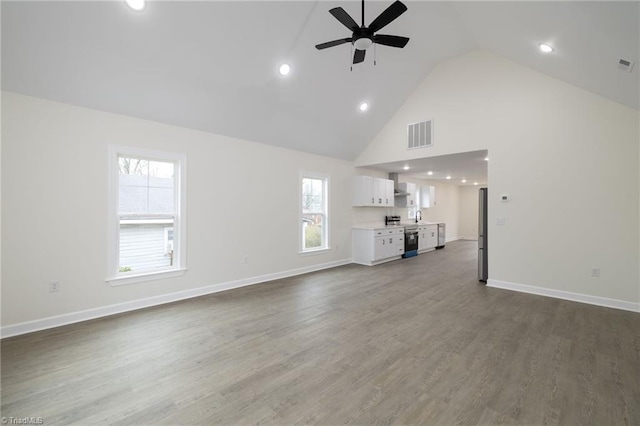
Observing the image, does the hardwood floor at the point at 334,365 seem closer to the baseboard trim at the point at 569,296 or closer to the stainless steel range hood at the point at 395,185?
the baseboard trim at the point at 569,296

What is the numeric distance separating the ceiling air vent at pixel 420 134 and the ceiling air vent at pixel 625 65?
111 inches

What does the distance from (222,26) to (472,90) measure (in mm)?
4465

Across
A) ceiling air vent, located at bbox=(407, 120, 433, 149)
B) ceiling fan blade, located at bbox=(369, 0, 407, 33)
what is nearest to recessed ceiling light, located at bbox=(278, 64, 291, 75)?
ceiling fan blade, located at bbox=(369, 0, 407, 33)

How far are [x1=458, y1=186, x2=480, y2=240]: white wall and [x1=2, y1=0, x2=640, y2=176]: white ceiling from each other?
881 cm

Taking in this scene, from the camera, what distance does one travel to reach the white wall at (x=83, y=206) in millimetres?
3051

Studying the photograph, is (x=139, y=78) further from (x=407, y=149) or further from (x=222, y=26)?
(x=407, y=149)

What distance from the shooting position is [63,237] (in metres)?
3.31

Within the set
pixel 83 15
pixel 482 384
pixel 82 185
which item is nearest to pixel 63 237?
pixel 82 185

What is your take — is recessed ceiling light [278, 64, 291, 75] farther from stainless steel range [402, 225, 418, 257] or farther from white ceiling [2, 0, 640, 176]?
stainless steel range [402, 225, 418, 257]

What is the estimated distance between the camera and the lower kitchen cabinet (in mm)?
6871

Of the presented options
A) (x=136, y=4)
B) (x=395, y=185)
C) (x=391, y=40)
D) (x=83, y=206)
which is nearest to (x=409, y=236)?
(x=395, y=185)

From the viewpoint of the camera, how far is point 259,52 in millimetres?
3732

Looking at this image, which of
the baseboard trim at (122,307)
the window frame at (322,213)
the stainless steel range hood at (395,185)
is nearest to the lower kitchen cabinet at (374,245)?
the window frame at (322,213)

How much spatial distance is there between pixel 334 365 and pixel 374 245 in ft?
15.0
